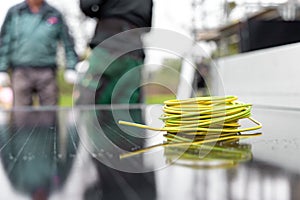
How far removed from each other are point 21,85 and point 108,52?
0.96m

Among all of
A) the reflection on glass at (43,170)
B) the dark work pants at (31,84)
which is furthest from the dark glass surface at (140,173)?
the dark work pants at (31,84)

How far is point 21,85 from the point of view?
7.05 ft

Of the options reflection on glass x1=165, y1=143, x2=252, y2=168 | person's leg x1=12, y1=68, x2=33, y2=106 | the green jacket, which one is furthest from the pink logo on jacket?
reflection on glass x1=165, y1=143, x2=252, y2=168

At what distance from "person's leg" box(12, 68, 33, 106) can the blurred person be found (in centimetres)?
58

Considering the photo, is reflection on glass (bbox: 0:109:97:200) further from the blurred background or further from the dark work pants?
the dark work pants

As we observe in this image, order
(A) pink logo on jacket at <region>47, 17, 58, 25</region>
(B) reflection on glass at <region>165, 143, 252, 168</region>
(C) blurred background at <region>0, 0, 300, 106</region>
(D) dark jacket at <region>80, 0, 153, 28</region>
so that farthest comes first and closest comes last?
1. (C) blurred background at <region>0, 0, 300, 106</region>
2. (A) pink logo on jacket at <region>47, 17, 58, 25</region>
3. (D) dark jacket at <region>80, 0, 153, 28</region>
4. (B) reflection on glass at <region>165, 143, 252, 168</region>

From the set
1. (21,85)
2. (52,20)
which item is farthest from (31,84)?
(52,20)

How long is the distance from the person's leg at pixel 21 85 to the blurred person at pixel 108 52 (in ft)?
1.92

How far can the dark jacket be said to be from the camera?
1578 mm

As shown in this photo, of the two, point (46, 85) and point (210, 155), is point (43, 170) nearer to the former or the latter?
point (210, 155)

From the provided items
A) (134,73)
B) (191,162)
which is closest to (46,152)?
(191,162)

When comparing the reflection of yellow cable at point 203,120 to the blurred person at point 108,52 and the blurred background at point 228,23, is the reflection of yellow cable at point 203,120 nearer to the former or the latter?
the blurred person at point 108,52

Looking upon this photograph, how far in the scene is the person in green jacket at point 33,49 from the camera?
2.16 metres

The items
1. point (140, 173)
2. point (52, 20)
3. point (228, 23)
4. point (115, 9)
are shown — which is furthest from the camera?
point (228, 23)
